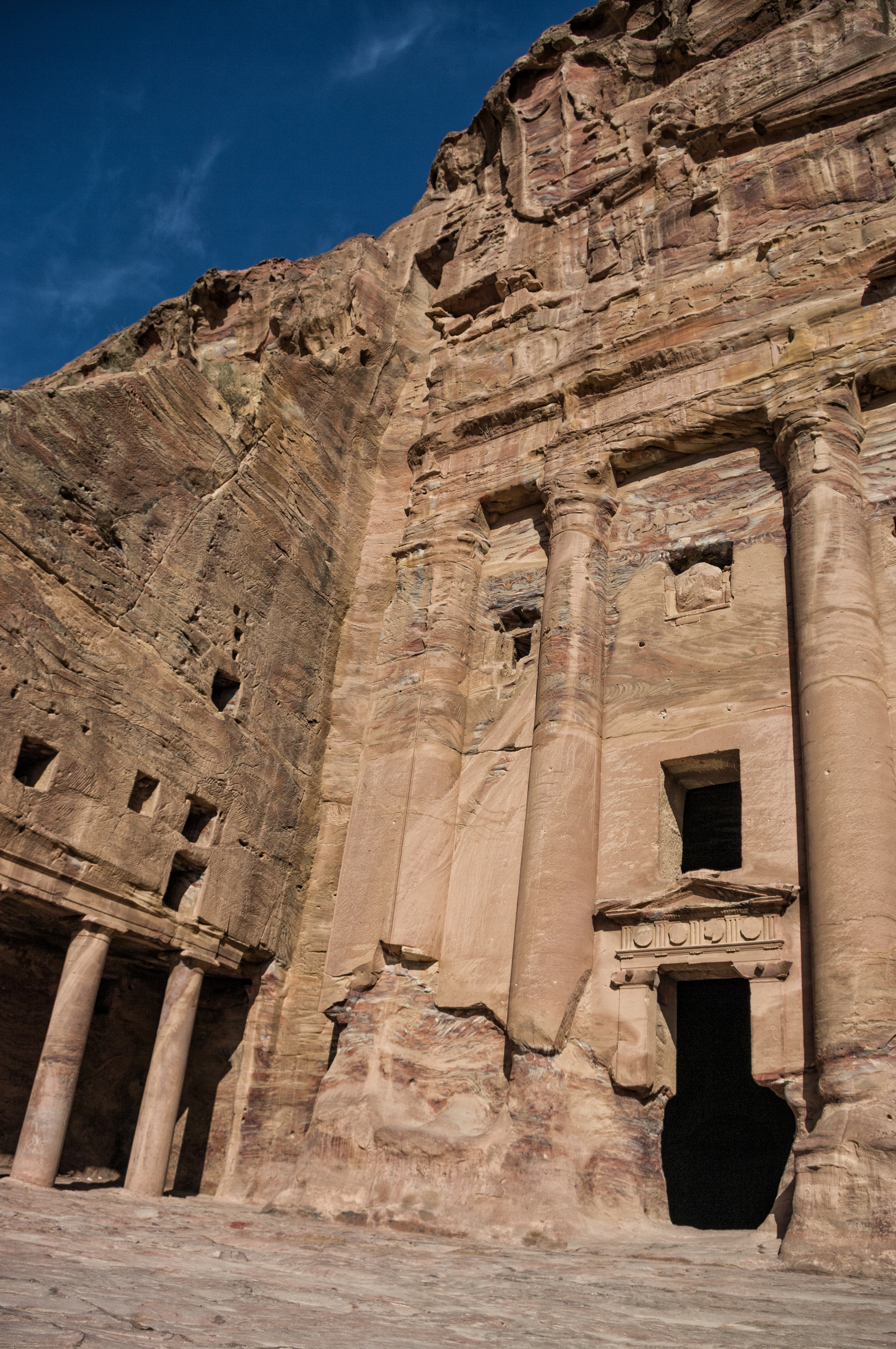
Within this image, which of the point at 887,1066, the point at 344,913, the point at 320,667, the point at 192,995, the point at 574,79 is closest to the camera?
the point at 887,1066

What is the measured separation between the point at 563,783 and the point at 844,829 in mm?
3089

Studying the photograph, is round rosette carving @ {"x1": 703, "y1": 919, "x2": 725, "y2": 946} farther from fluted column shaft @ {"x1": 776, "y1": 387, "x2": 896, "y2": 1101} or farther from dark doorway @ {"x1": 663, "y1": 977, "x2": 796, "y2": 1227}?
dark doorway @ {"x1": 663, "y1": 977, "x2": 796, "y2": 1227}

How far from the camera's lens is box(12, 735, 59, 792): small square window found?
33.0ft

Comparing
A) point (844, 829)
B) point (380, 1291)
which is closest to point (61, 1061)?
point (380, 1291)

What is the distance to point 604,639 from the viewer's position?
12844 mm

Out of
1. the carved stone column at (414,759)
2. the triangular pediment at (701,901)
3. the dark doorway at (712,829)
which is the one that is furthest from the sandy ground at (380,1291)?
the dark doorway at (712,829)

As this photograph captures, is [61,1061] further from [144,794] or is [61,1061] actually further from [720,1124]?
[720,1124]

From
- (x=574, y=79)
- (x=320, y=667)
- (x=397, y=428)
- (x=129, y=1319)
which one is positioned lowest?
(x=129, y=1319)

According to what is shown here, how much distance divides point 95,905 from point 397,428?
32.1ft

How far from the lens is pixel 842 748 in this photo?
979 cm

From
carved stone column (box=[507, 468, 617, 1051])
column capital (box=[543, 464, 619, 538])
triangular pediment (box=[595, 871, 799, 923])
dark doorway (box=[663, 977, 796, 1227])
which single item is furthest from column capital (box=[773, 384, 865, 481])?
dark doorway (box=[663, 977, 796, 1227])

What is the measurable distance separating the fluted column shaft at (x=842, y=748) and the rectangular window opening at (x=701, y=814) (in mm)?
1336

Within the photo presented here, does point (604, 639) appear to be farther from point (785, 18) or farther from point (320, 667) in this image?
point (785, 18)

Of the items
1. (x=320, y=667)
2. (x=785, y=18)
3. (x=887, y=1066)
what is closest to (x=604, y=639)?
(x=320, y=667)
